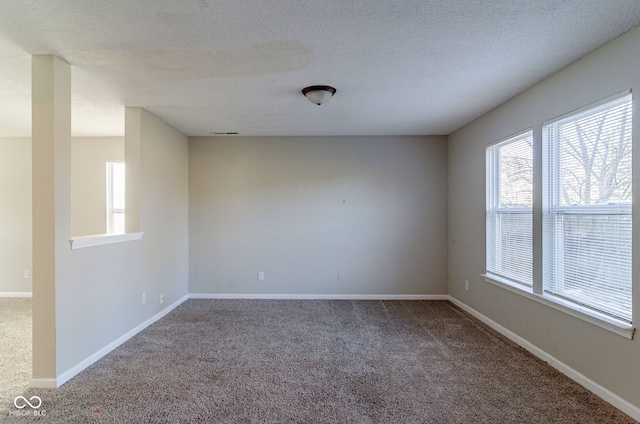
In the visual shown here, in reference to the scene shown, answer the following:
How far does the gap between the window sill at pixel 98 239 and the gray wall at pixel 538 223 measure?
396 centimetres

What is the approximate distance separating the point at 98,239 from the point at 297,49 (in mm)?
2375

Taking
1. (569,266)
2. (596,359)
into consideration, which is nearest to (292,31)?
(569,266)

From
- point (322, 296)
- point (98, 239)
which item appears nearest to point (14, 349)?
point (98, 239)

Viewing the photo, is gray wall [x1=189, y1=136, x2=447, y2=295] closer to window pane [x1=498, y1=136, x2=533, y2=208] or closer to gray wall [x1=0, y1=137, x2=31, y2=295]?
window pane [x1=498, y1=136, x2=533, y2=208]

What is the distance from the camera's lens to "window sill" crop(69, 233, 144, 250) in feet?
9.12

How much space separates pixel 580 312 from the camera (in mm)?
2562

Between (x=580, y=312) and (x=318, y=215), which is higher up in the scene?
(x=318, y=215)

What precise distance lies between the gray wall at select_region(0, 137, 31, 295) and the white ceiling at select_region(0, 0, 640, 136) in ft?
5.97

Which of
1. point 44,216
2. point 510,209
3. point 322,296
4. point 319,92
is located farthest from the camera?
point 322,296

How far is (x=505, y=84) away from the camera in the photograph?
309 cm

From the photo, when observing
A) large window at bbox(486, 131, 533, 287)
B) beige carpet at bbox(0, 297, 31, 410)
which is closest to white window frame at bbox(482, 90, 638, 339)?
large window at bbox(486, 131, 533, 287)

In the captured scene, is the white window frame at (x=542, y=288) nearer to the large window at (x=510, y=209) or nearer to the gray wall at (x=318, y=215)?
the large window at (x=510, y=209)

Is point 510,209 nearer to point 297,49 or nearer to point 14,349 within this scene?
point 297,49

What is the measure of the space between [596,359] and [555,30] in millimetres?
2266
